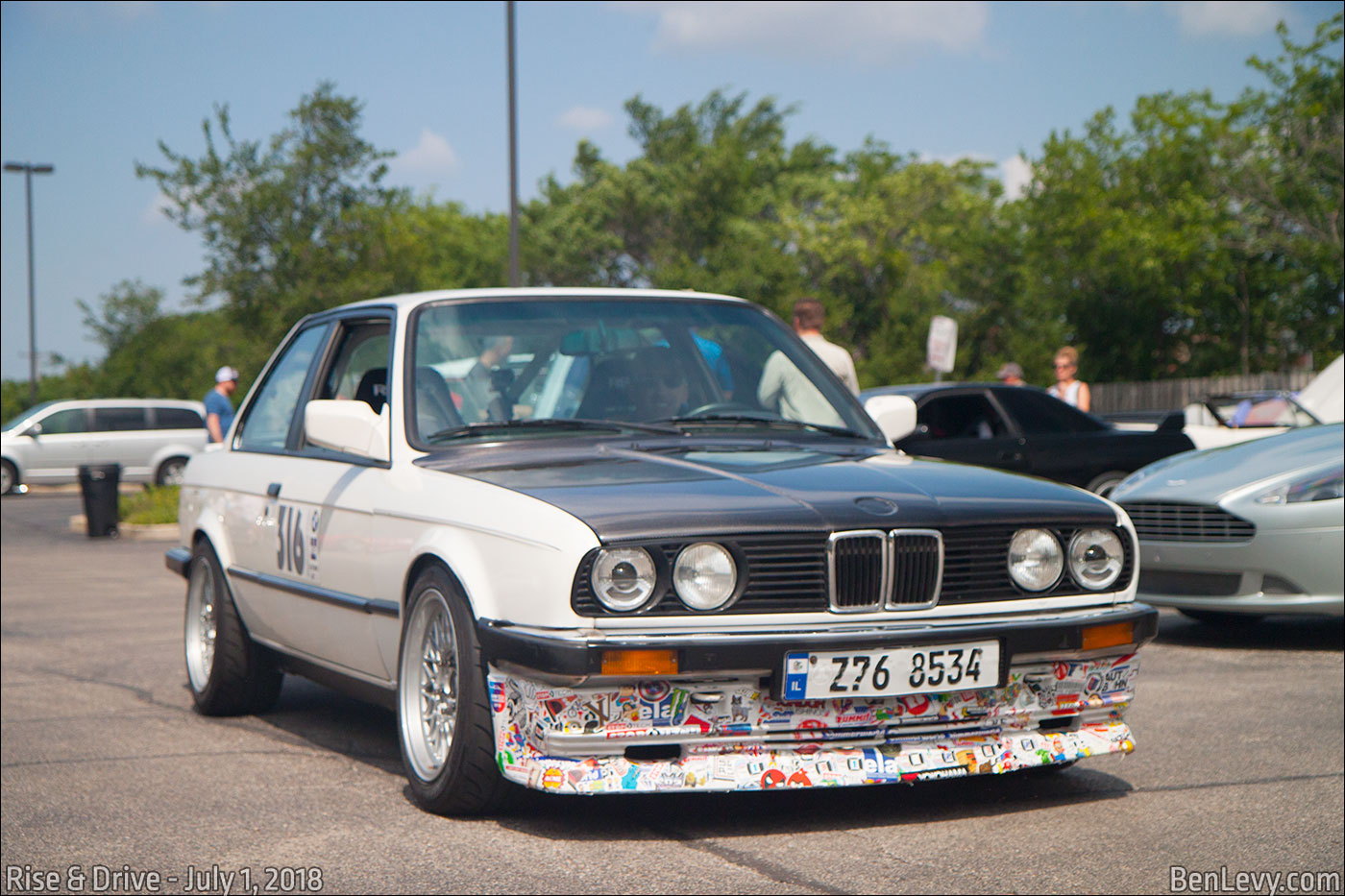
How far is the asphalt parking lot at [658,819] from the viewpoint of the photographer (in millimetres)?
3725

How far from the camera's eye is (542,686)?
3.93 m

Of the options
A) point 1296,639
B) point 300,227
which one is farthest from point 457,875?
point 300,227

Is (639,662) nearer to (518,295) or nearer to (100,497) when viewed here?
(518,295)

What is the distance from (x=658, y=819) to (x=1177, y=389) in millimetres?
44222

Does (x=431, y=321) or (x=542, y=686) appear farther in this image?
(x=431, y=321)

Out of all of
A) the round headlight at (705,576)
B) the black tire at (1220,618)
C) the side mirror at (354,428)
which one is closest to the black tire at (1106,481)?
the black tire at (1220,618)

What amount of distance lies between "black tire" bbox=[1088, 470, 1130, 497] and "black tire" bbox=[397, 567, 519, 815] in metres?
9.15

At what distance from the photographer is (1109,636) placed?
4348 mm

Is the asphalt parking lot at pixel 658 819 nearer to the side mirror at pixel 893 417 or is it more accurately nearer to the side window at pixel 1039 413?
the side mirror at pixel 893 417

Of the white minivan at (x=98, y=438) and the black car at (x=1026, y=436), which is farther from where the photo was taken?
the white minivan at (x=98, y=438)

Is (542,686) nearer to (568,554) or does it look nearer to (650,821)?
(568,554)

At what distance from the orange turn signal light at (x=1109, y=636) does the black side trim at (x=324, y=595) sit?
1.99 meters

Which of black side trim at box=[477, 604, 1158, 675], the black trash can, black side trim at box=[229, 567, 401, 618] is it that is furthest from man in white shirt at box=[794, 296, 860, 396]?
the black trash can

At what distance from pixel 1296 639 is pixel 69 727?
19.5ft
